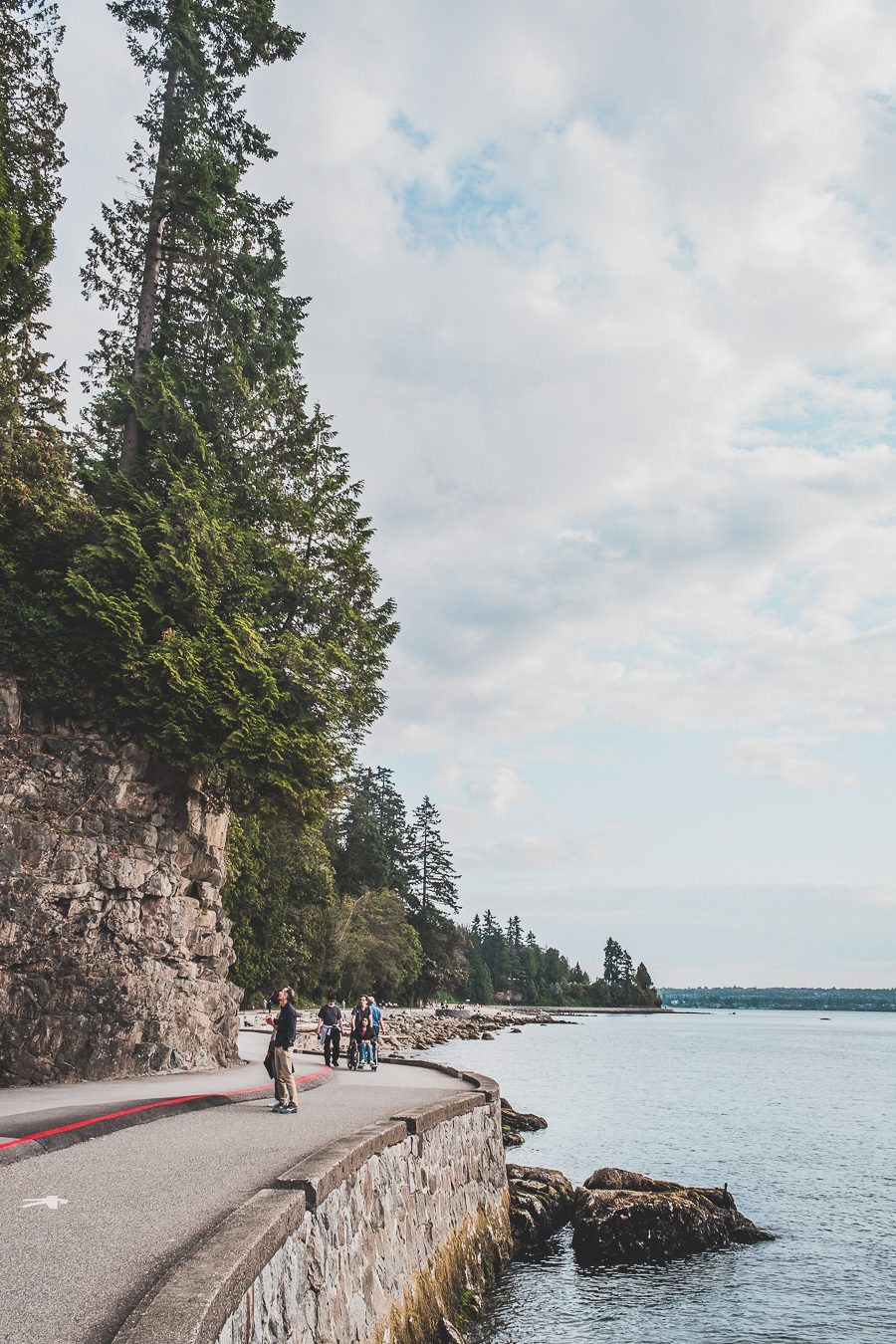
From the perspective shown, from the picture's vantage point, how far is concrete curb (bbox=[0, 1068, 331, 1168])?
31.9 feet

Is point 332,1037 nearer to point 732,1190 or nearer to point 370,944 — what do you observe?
point 732,1190

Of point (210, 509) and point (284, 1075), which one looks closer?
point (284, 1075)

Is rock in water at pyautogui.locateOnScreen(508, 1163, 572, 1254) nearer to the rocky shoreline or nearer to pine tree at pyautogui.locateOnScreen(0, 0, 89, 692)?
the rocky shoreline

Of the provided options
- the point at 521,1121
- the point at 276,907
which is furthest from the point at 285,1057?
the point at 276,907

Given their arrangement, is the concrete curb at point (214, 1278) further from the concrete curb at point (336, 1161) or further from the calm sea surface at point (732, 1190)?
the calm sea surface at point (732, 1190)

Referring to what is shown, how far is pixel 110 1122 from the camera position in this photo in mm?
11602

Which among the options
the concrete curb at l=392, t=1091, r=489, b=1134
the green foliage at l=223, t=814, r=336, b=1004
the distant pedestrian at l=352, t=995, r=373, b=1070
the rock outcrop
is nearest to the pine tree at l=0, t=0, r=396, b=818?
the distant pedestrian at l=352, t=995, r=373, b=1070

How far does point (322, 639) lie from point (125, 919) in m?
8.44

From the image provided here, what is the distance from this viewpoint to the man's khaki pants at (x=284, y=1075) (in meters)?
13.7

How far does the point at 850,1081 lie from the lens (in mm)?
56656

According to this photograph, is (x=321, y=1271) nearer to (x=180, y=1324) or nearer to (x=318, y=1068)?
(x=180, y=1324)

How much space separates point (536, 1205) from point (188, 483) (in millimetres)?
17198

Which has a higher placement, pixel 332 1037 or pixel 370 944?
pixel 370 944

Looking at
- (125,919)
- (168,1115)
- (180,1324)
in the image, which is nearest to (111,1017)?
(125,919)
